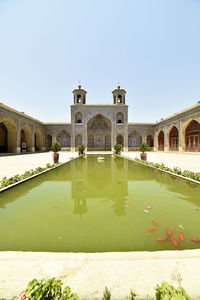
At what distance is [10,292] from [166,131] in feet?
98.5

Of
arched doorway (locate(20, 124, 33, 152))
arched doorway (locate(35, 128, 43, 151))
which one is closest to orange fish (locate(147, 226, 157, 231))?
arched doorway (locate(20, 124, 33, 152))

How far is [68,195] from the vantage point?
434 cm

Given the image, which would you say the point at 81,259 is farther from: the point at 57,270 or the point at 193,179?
the point at 193,179

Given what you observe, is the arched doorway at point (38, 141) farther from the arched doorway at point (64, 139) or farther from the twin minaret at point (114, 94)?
the twin minaret at point (114, 94)

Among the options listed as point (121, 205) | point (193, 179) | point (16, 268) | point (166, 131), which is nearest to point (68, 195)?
point (121, 205)

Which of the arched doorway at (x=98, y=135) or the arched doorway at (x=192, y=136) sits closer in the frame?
the arched doorway at (x=192, y=136)

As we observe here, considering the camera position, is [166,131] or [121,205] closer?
[121,205]

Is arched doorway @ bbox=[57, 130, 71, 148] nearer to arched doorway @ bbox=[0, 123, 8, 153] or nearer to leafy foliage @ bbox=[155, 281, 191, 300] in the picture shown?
arched doorway @ bbox=[0, 123, 8, 153]

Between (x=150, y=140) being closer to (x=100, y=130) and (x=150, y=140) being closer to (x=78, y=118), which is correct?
(x=100, y=130)

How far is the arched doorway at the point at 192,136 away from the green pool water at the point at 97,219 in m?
19.3

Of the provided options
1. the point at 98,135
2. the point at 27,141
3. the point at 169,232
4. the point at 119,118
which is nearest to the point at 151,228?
the point at 169,232

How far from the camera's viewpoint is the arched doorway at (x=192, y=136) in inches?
805

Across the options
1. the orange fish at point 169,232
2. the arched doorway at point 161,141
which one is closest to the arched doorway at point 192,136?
the arched doorway at point 161,141

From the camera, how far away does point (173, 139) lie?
26172mm
